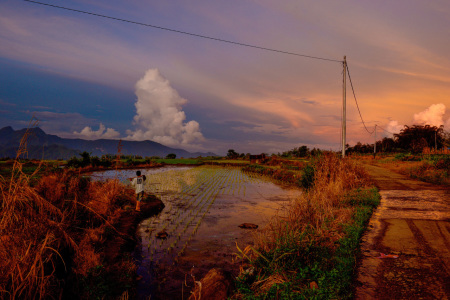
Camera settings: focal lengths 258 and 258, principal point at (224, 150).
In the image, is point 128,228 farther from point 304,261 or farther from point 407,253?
point 407,253

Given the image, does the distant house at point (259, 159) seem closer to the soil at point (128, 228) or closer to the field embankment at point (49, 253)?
the soil at point (128, 228)

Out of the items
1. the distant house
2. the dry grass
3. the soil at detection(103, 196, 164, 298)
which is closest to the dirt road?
the dry grass

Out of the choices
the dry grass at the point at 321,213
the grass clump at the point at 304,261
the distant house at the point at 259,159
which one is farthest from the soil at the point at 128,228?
the distant house at the point at 259,159

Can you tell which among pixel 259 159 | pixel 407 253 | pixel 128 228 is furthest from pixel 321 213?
pixel 259 159

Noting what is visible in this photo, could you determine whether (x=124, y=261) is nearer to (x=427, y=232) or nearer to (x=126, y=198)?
(x=126, y=198)

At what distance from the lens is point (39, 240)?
5.82 meters

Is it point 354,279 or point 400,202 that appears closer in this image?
point 354,279

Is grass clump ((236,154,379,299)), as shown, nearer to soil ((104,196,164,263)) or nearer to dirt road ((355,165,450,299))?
dirt road ((355,165,450,299))

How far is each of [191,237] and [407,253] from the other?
239 inches

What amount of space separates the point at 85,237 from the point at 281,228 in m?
5.35

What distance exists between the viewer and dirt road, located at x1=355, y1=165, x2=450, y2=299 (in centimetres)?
436

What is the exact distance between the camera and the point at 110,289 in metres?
5.27

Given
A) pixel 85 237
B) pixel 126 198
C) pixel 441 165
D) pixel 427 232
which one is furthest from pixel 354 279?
pixel 441 165

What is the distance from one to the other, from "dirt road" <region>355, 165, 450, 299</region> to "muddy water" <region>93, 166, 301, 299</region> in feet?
9.99
